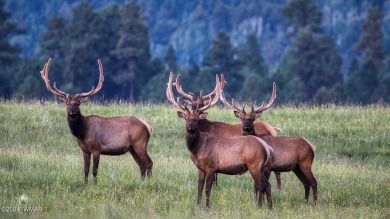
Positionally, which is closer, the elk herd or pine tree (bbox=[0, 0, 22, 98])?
the elk herd

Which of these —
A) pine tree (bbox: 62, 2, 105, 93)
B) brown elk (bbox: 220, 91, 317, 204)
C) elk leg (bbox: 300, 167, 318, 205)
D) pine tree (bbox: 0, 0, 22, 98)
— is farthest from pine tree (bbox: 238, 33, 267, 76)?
elk leg (bbox: 300, 167, 318, 205)

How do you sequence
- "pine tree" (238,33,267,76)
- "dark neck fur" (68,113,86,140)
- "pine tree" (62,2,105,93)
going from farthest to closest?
"pine tree" (238,33,267,76) → "pine tree" (62,2,105,93) → "dark neck fur" (68,113,86,140)

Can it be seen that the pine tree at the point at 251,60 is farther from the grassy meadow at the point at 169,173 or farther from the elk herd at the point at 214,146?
the elk herd at the point at 214,146

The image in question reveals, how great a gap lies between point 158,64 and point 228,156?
201ft

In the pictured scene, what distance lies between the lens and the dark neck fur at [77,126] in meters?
17.4

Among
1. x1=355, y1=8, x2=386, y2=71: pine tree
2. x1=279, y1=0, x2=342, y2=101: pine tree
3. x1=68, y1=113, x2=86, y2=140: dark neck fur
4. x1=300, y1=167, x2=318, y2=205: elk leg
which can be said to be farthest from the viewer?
x1=355, y1=8, x2=386, y2=71: pine tree

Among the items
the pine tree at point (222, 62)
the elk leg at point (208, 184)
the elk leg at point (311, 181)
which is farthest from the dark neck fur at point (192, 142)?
the pine tree at point (222, 62)

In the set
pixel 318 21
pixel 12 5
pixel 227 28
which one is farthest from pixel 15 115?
pixel 12 5

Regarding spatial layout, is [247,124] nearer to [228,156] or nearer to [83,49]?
[228,156]

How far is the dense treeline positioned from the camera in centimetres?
6756

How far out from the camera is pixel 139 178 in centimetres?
1769

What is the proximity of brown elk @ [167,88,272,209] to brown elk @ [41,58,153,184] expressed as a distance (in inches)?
77.2

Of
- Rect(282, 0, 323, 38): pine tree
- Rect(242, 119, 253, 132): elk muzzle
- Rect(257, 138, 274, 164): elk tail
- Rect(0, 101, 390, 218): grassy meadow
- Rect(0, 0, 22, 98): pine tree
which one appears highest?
Rect(282, 0, 323, 38): pine tree

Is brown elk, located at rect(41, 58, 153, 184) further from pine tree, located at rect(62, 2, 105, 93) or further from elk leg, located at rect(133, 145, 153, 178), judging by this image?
pine tree, located at rect(62, 2, 105, 93)
